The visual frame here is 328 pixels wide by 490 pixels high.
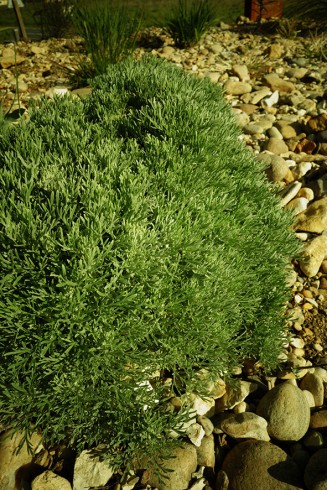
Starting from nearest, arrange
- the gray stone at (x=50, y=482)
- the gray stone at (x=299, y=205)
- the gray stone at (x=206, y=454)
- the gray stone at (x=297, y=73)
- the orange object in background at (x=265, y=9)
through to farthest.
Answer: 1. the gray stone at (x=50, y=482)
2. the gray stone at (x=206, y=454)
3. the gray stone at (x=299, y=205)
4. the gray stone at (x=297, y=73)
5. the orange object in background at (x=265, y=9)

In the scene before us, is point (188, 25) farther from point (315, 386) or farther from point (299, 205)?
point (315, 386)

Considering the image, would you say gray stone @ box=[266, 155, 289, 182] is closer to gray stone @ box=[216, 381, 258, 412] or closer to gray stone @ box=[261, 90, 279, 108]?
gray stone @ box=[261, 90, 279, 108]

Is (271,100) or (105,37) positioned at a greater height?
(105,37)

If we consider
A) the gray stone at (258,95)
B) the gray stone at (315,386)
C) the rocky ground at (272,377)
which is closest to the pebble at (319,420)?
the rocky ground at (272,377)

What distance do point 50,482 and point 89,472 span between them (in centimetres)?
22

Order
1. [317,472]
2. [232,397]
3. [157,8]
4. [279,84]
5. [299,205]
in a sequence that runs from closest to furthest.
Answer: [317,472] < [232,397] < [299,205] < [279,84] < [157,8]

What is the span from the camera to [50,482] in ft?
8.35

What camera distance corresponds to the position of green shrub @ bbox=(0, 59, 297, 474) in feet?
7.89

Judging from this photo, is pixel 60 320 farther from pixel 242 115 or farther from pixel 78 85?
pixel 78 85

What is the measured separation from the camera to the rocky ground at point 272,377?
263 centimetres

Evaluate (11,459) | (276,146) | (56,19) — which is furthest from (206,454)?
(56,19)

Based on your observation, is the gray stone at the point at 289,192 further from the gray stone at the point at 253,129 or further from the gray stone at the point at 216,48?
the gray stone at the point at 216,48

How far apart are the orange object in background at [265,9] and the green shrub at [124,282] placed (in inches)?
343

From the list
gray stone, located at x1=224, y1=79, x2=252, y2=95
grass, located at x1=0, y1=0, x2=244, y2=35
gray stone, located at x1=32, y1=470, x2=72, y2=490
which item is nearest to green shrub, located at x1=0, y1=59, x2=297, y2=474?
gray stone, located at x1=32, y1=470, x2=72, y2=490
